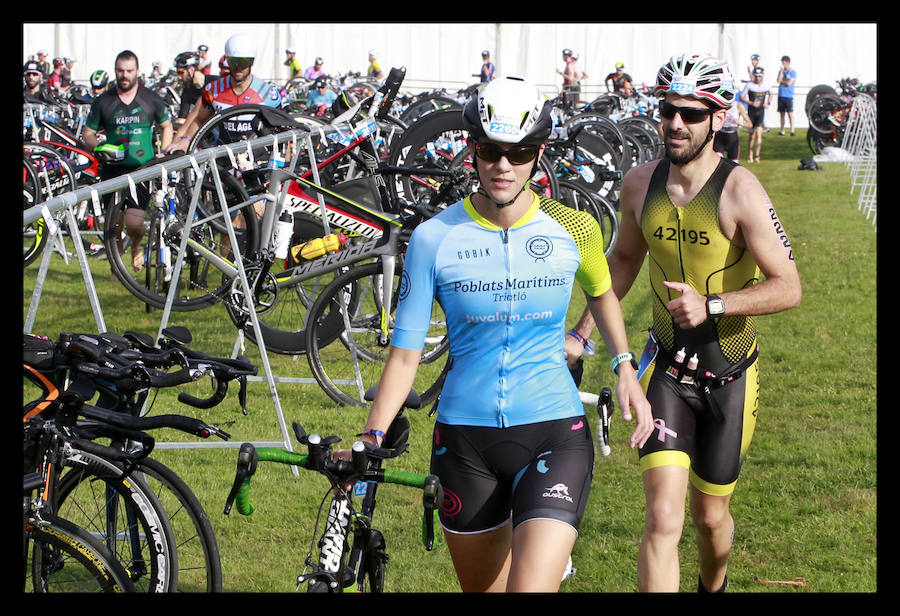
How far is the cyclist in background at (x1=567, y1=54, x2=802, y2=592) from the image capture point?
15.0 ft

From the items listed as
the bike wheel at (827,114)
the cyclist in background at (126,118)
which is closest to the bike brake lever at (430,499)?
the cyclist in background at (126,118)

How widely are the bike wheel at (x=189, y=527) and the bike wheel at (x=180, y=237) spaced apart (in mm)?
3849


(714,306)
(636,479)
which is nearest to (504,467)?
(714,306)

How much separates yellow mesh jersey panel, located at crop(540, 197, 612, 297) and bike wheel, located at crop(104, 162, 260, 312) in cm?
465

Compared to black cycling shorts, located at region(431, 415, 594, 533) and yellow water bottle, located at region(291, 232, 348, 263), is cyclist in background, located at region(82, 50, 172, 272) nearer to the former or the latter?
yellow water bottle, located at region(291, 232, 348, 263)

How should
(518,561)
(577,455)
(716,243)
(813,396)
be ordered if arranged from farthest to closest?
(813,396) → (716,243) → (577,455) → (518,561)

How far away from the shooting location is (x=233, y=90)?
11.3 metres

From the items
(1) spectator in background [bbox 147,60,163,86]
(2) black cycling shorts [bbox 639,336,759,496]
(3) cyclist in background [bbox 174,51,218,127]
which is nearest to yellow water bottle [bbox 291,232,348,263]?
(2) black cycling shorts [bbox 639,336,759,496]

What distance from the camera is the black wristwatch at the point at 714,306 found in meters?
4.45

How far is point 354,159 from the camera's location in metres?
9.98
